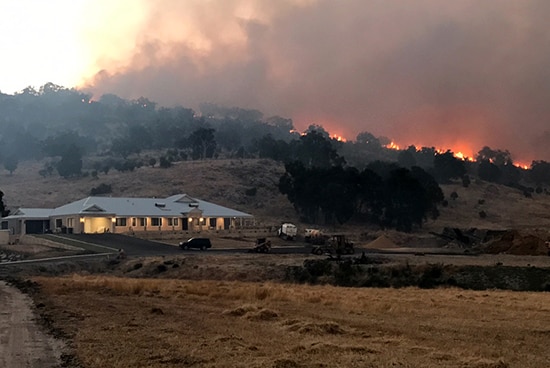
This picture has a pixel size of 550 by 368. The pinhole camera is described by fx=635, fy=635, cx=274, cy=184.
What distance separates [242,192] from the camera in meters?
156

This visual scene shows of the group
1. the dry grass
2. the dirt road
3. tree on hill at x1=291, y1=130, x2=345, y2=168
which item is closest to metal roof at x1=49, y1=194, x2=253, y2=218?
the dry grass

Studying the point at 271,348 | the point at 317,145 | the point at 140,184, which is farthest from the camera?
the point at 317,145

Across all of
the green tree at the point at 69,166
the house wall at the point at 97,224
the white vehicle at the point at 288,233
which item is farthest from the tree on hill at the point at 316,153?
the house wall at the point at 97,224

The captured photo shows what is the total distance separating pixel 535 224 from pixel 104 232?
321 feet

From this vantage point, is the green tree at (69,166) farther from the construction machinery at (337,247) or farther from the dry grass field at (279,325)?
the dry grass field at (279,325)

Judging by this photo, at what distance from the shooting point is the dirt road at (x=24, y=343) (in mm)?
15523

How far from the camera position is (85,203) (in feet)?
335

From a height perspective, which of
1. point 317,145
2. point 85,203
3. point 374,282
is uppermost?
point 317,145

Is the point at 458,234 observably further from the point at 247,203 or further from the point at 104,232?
the point at 247,203

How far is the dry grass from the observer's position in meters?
15.9

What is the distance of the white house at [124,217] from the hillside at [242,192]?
18.6m

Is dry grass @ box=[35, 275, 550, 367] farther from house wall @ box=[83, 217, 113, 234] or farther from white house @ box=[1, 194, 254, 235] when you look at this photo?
white house @ box=[1, 194, 254, 235]

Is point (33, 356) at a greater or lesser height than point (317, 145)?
lesser

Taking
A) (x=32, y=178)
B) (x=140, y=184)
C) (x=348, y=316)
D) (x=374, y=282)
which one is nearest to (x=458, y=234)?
(x=374, y=282)
